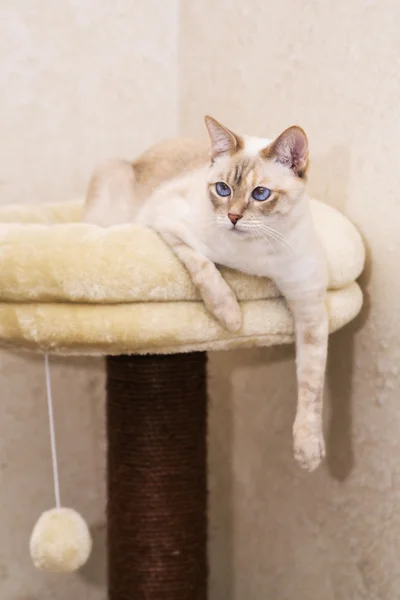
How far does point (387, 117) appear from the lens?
3.28ft

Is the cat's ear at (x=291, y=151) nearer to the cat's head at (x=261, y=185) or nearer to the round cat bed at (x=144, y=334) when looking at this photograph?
the cat's head at (x=261, y=185)

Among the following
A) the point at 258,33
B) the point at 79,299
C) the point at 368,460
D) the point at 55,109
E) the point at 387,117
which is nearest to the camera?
the point at 79,299

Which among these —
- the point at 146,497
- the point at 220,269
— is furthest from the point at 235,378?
the point at 220,269

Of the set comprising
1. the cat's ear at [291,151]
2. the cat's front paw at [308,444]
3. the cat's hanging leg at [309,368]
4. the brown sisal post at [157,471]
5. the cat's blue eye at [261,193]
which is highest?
the cat's ear at [291,151]

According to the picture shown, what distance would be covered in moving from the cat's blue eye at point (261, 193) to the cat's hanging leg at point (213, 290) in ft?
0.34

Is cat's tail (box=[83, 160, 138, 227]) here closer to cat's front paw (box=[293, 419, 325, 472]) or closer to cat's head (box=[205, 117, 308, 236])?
cat's head (box=[205, 117, 308, 236])

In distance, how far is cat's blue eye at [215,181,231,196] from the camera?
0.86 metres

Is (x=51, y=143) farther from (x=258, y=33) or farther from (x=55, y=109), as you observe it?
(x=258, y=33)

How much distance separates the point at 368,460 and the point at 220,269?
0.44 metres

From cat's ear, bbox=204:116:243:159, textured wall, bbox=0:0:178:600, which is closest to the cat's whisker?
cat's ear, bbox=204:116:243:159

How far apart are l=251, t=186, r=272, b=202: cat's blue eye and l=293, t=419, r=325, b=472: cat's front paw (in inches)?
12.3

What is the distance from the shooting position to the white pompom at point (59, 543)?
95cm

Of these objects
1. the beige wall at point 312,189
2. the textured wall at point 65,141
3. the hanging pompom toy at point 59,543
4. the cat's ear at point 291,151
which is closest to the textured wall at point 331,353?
the beige wall at point 312,189

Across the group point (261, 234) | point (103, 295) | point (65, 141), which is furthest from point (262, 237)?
point (65, 141)
